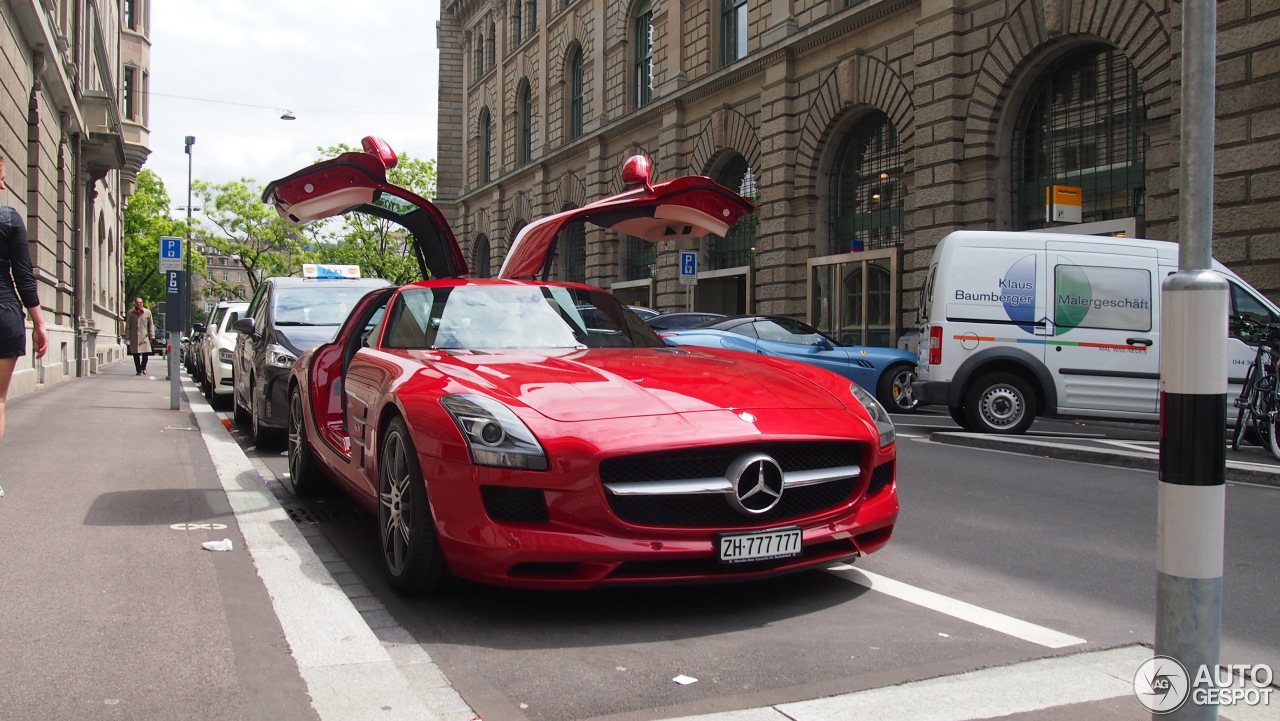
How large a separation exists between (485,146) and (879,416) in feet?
162

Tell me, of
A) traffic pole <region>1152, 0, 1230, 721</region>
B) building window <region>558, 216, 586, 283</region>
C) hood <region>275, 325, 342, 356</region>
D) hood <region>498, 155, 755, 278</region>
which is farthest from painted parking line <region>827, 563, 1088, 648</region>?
building window <region>558, 216, 586, 283</region>

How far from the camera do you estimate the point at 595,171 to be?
3675 cm

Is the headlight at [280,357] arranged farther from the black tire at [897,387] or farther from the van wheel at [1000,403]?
the black tire at [897,387]

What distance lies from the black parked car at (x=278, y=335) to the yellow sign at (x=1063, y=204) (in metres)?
10.8

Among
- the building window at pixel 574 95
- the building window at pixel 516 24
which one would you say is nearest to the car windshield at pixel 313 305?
the building window at pixel 574 95

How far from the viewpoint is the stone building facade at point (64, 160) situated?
16375mm

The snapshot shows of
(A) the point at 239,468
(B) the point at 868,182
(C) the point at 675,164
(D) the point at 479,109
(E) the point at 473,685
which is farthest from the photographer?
(D) the point at 479,109

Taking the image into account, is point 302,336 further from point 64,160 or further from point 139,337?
point 64,160

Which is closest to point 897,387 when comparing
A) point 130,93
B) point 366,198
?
point 366,198

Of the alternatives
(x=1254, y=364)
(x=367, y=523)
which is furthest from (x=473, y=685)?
(x=1254, y=364)

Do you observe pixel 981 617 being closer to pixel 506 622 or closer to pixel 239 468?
pixel 506 622

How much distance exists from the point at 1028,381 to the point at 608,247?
25.3 m

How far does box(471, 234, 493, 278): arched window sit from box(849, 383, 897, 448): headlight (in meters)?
47.0

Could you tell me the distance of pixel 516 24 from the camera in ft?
156
